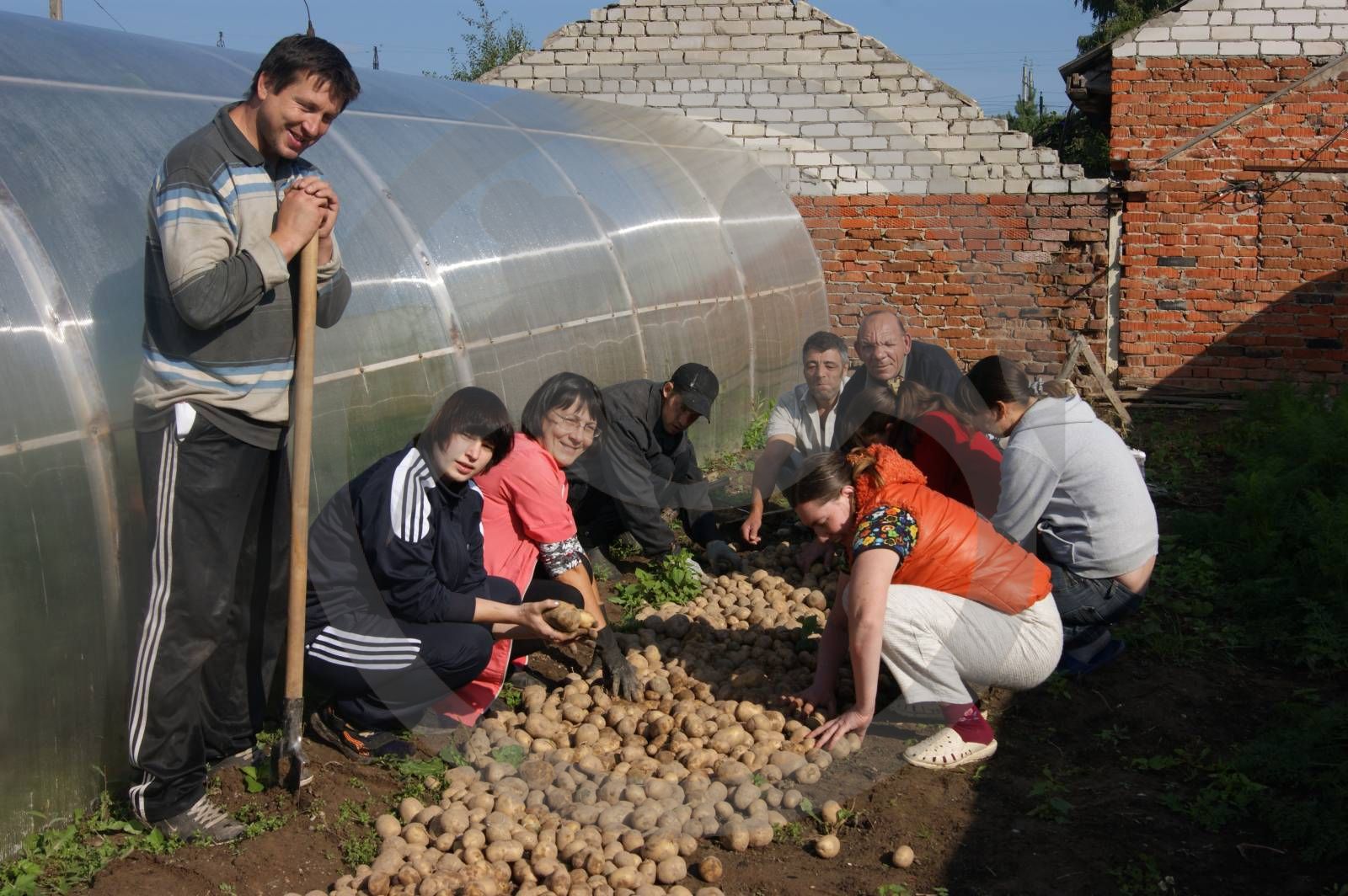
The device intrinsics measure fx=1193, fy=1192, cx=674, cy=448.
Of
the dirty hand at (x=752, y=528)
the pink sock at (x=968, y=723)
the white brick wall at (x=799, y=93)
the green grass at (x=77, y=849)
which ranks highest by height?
the white brick wall at (x=799, y=93)

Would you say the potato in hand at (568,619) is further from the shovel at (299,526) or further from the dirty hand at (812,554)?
the dirty hand at (812,554)

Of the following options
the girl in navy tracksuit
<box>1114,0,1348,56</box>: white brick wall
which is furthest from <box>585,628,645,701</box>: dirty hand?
<box>1114,0,1348,56</box>: white brick wall

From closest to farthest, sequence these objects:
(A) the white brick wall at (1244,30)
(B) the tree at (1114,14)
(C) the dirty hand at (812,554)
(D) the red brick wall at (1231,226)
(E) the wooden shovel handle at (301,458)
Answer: (E) the wooden shovel handle at (301,458)
(C) the dirty hand at (812,554)
(A) the white brick wall at (1244,30)
(D) the red brick wall at (1231,226)
(B) the tree at (1114,14)

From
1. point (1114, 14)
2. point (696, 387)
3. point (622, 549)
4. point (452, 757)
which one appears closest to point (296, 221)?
point (452, 757)

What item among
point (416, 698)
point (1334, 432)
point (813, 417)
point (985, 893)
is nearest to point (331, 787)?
point (416, 698)

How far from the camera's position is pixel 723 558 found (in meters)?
5.93

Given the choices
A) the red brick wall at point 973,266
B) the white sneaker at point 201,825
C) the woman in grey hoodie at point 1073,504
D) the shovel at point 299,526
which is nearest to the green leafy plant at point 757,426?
the red brick wall at point 973,266

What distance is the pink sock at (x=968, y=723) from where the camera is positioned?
3.95 meters

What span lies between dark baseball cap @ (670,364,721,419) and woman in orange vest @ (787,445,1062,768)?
1550mm

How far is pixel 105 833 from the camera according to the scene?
331 centimetres

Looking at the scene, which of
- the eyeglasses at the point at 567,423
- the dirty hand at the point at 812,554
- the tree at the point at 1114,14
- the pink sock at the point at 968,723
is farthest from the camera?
the tree at the point at 1114,14

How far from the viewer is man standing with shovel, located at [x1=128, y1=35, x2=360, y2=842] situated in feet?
10.0

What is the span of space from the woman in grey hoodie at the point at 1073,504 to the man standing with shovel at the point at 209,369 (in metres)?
2.56

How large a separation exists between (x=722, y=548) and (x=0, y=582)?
137 inches
